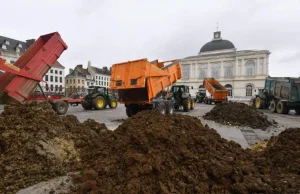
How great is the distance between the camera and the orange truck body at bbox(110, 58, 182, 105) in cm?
847

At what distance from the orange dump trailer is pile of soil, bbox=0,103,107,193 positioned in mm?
4340

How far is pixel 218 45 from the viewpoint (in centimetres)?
6388

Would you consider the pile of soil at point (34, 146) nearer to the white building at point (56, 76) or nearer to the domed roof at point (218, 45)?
the white building at point (56, 76)

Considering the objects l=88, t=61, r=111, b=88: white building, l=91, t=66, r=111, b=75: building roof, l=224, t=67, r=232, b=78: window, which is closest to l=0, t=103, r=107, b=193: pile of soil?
l=224, t=67, r=232, b=78: window

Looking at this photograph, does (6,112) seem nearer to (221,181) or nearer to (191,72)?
(221,181)

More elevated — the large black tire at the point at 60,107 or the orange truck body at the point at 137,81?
the orange truck body at the point at 137,81

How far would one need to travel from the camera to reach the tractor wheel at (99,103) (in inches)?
579

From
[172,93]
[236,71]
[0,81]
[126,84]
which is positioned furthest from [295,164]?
[236,71]

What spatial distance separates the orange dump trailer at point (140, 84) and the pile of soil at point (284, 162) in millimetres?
5447

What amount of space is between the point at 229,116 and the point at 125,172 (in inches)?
306

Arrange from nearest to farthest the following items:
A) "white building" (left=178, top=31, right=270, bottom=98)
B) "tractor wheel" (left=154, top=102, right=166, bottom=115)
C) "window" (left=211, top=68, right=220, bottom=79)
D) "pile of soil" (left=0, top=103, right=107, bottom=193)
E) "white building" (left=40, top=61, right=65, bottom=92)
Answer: "pile of soil" (left=0, top=103, right=107, bottom=193) < "tractor wheel" (left=154, top=102, right=166, bottom=115) < "white building" (left=40, top=61, right=65, bottom=92) < "white building" (left=178, top=31, right=270, bottom=98) < "window" (left=211, top=68, right=220, bottom=79)

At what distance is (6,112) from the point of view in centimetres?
430

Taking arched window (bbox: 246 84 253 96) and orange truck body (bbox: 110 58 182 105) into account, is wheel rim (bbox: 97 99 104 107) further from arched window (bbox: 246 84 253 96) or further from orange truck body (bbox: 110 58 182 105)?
arched window (bbox: 246 84 253 96)

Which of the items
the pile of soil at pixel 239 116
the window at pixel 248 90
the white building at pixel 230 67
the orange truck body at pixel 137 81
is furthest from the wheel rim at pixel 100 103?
the window at pixel 248 90
